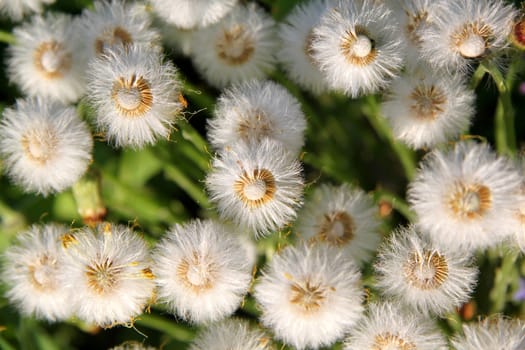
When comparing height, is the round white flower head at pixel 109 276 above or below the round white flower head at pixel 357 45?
below

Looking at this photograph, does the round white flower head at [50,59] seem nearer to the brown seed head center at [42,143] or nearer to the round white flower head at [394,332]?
the brown seed head center at [42,143]

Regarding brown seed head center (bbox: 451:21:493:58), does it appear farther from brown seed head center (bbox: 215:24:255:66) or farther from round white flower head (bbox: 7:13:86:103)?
round white flower head (bbox: 7:13:86:103)

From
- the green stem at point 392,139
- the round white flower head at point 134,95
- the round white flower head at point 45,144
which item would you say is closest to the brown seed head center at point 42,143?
the round white flower head at point 45,144

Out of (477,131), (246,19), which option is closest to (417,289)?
(477,131)

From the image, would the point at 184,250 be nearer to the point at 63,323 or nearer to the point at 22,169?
the point at 22,169

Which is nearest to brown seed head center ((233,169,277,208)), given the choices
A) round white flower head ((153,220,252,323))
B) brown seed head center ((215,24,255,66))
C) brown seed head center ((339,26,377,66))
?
round white flower head ((153,220,252,323))
